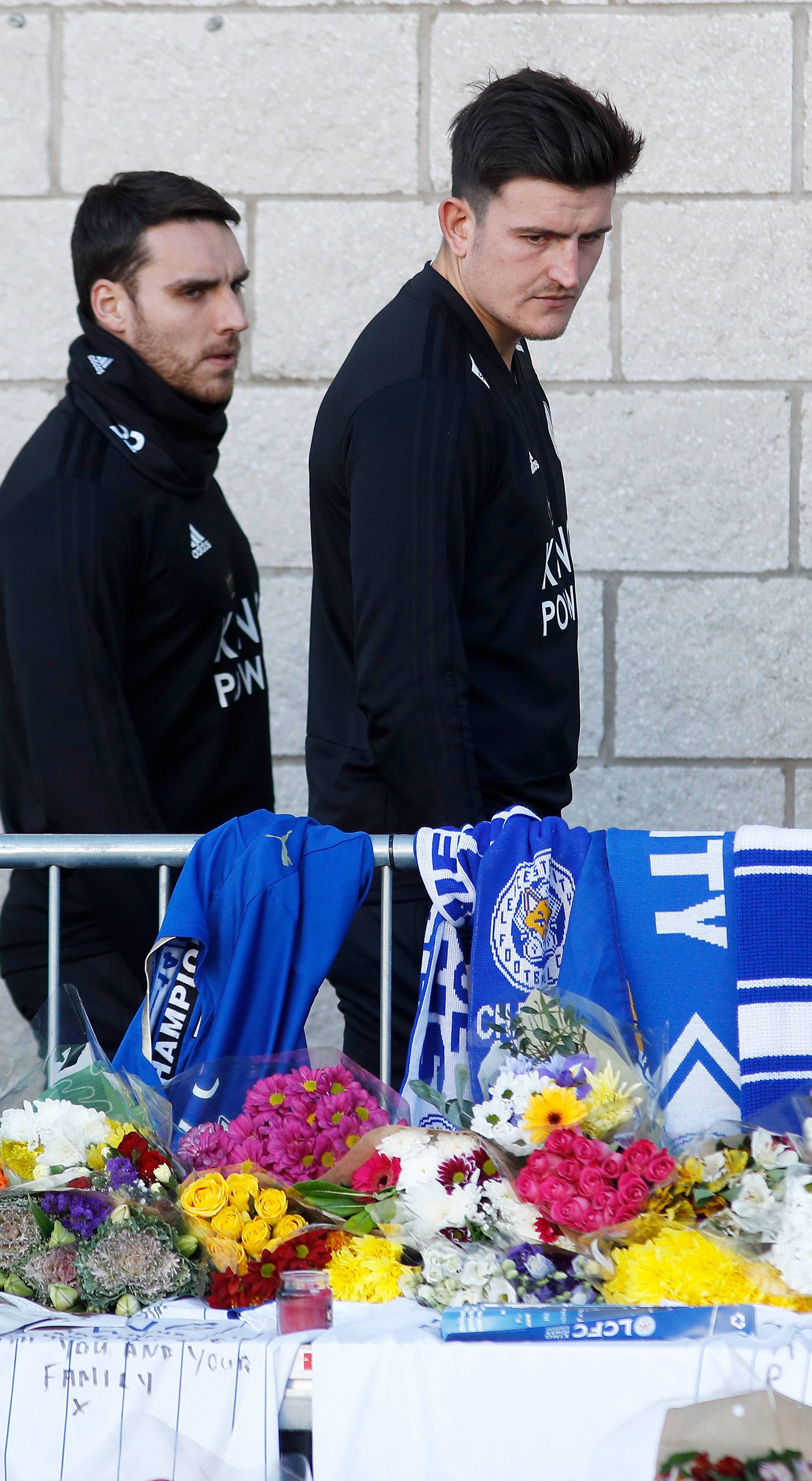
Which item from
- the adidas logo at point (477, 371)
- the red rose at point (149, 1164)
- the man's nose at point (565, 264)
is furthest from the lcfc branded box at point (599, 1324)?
the man's nose at point (565, 264)

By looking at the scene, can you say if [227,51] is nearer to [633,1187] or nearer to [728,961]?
[728,961]

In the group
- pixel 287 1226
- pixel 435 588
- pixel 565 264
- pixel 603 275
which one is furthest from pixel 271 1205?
pixel 603 275

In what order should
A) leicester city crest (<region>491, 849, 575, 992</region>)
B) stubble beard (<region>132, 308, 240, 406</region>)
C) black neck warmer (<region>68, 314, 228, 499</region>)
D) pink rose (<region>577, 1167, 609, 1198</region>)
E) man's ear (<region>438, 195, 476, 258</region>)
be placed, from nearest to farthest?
pink rose (<region>577, 1167, 609, 1198</region>)
leicester city crest (<region>491, 849, 575, 992</region>)
man's ear (<region>438, 195, 476, 258</region>)
black neck warmer (<region>68, 314, 228, 499</region>)
stubble beard (<region>132, 308, 240, 406</region>)

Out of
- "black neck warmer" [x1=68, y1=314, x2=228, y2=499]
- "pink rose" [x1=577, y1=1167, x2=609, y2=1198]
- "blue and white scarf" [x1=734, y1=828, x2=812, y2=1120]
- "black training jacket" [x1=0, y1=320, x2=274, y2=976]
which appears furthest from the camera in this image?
"black neck warmer" [x1=68, y1=314, x2=228, y2=499]

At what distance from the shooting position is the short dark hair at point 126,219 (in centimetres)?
286

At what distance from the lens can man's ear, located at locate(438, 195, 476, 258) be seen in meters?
2.26

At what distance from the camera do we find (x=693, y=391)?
3.59 meters

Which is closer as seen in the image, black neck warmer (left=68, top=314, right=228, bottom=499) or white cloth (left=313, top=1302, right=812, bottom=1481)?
white cloth (left=313, top=1302, right=812, bottom=1481)

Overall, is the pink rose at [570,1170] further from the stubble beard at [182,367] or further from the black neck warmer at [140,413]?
the stubble beard at [182,367]

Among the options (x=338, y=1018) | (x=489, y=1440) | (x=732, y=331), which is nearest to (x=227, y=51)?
(x=732, y=331)

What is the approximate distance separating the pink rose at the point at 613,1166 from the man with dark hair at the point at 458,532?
2.29 feet

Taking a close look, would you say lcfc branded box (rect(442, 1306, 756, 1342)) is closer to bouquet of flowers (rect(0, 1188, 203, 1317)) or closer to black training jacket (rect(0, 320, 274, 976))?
bouquet of flowers (rect(0, 1188, 203, 1317))

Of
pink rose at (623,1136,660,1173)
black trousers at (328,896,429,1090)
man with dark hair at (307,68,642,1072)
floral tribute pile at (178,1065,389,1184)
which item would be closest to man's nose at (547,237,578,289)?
man with dark hair at (307,68,642,1072)

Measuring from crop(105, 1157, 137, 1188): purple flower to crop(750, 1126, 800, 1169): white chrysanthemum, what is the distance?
60 centimetres
